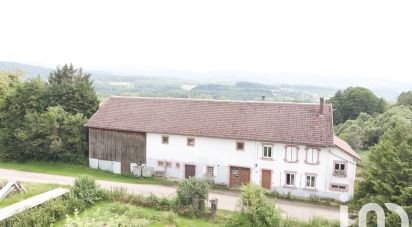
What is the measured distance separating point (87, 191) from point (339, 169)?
1704 cm

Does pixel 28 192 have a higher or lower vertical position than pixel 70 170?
higher

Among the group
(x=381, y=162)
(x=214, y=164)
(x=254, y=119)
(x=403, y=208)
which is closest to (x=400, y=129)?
(x=381, y=162)

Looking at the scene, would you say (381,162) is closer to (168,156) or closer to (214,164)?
(214,164)

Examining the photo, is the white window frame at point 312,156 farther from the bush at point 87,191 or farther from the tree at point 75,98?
the tree at point 75,98

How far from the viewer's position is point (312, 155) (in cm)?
2761

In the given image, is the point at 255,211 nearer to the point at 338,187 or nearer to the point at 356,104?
the point at 338,187

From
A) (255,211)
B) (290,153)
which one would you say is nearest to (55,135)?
(290,153)

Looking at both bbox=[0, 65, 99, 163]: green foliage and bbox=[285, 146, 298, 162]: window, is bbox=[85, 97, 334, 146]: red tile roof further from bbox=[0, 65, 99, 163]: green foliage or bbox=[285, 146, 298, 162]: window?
bbox=[0, 65, 99, 163]: green foliage

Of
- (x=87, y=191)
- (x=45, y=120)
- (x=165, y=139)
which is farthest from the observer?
(x=45, y=120)

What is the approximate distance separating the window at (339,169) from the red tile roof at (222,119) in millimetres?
1656

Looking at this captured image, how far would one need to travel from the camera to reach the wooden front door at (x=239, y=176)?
2934 centimetres

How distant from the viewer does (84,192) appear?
79.6 ft

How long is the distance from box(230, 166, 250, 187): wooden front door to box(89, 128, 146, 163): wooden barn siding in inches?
296

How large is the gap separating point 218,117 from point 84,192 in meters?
11.7
